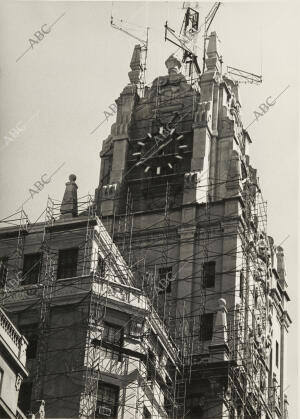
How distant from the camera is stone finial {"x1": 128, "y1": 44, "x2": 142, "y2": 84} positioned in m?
108

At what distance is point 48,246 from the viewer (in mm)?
81375

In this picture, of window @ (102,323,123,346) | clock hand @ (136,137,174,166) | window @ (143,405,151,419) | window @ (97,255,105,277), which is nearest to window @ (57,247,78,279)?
window @ (97,255,105,277)

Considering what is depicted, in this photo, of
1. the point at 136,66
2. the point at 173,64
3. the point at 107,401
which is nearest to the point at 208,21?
the point at 173,64

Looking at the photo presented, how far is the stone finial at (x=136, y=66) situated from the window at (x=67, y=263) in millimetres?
30117

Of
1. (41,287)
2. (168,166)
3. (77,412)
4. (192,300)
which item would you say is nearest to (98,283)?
(41,287)

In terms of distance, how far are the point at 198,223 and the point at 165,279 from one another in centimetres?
687

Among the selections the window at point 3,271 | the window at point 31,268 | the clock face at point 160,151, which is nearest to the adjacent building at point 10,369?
the window at point 31,268

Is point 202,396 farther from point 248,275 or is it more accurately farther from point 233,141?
point 233,141

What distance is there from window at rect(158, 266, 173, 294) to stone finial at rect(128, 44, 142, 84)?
19660 millimetres

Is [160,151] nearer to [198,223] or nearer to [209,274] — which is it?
[198,223]

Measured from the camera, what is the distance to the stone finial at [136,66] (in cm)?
10819

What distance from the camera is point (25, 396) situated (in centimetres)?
7375

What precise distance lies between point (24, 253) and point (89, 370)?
1177cm

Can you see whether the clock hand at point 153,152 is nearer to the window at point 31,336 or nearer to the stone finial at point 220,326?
the stone finial at point 220,326
